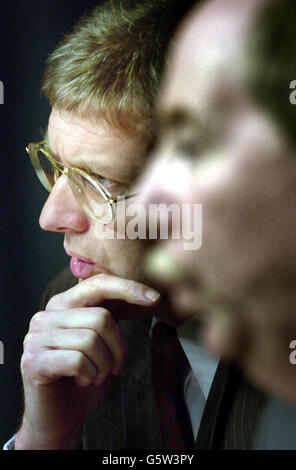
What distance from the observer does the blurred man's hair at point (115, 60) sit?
694mm

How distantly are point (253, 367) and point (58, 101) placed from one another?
44 cm

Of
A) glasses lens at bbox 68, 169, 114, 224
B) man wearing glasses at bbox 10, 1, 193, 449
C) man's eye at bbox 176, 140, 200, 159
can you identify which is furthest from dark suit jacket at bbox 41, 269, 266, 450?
man's eye at bbox 176, 140, 200, 159

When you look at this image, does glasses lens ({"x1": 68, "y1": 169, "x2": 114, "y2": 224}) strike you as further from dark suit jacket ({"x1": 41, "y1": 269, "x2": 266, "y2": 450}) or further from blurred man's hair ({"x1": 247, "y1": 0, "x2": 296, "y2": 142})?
blurred man's hair ({"x1": 247, "y1": 0, "x2": 296, "y2": 142})

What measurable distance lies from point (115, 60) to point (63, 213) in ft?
0.72

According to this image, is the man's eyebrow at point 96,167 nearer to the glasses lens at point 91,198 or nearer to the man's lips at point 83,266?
the glasses lens at point 91,198

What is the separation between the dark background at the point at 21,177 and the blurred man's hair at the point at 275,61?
10.8 inches

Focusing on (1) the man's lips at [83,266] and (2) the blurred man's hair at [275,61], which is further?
(1) the man's lips at [83,266]

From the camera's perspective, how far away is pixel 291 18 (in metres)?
0.61

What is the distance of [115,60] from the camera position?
707mm

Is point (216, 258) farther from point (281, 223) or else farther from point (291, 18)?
point (291, 18)

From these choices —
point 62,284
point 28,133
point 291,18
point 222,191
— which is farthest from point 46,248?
point 291,18

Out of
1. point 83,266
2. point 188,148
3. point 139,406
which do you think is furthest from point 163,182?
point 139,406

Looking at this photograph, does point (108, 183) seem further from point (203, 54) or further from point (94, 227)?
point (203, 54)

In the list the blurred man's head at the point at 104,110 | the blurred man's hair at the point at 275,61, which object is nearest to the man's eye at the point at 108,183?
the blurred man's head at the point at 104,110
